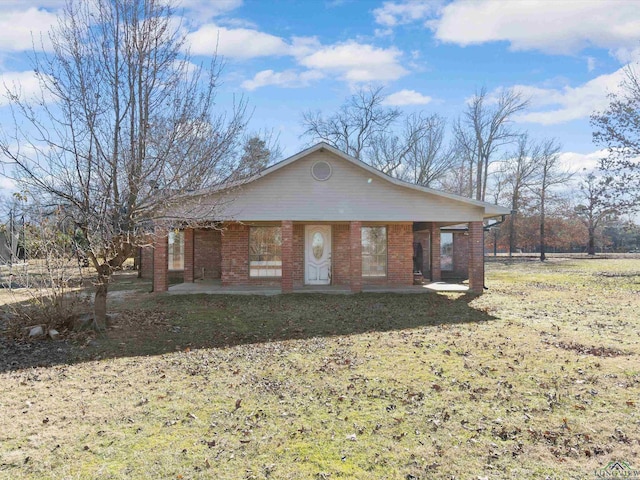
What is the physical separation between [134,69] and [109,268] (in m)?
3.73

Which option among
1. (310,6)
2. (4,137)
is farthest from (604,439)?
(310,6)

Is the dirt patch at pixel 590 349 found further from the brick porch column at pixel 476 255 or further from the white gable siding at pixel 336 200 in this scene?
the white gable siding at pixel 336 200

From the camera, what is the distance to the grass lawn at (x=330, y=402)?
3520mm

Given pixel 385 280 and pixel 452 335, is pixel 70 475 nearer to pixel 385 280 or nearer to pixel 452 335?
pixel 452 335

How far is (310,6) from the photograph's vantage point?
1046 cm

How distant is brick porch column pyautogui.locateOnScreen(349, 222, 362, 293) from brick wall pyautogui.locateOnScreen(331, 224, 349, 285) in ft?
6.18

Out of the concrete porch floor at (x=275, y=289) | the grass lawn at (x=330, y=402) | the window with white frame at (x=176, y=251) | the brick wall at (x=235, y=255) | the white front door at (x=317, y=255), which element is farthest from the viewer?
the window with white frame at (x=176, y=251)

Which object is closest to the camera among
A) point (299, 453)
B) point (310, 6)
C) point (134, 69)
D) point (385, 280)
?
point (299, 453)

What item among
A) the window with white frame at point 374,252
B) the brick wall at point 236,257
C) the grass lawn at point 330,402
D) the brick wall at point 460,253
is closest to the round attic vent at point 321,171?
the window with white frame at point 374,252

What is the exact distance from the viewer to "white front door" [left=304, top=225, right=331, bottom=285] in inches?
Result: 609

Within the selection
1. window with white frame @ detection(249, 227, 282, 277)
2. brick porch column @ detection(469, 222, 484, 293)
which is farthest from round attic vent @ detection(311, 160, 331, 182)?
brick porch column @ detection(469, 222, 484, 293)

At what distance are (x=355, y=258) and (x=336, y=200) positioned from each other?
1964 millimetres

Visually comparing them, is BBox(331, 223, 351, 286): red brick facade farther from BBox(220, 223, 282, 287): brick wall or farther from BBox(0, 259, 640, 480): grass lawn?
BBox(0, 259, 640, 480): grass lawn

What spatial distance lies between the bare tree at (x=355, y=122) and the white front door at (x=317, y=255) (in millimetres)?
24607
